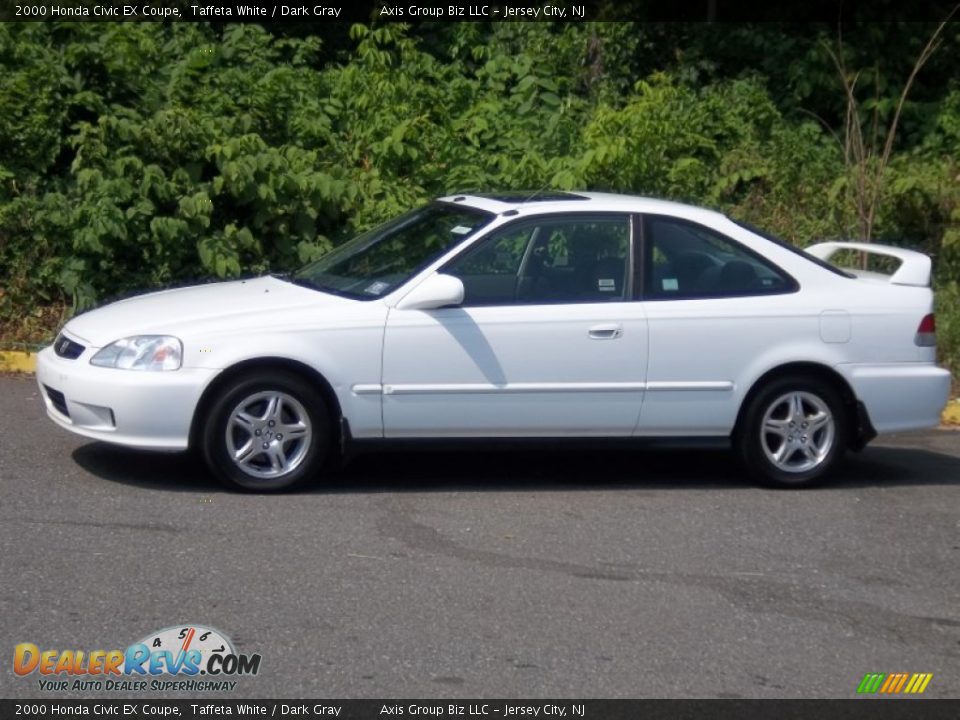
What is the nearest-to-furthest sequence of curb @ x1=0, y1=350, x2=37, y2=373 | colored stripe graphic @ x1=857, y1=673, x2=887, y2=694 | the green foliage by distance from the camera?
colored stripe graphic @ x1=857, y1=673, x2=887, y2=694 < curb @ x1=0, y1=350, x2=37, y2=373 < the green foliage

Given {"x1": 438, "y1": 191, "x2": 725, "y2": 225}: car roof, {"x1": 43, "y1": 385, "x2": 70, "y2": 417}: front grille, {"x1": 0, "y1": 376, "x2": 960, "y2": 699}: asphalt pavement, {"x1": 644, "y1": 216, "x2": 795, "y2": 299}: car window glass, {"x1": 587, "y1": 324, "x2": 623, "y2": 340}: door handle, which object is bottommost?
{"x1": 0, "y1": 376, "x2": 960, "y2": 699}: asphalt pavement

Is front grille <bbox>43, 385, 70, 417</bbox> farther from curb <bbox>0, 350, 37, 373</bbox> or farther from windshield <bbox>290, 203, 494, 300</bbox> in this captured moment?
curb <bbox>0, 350, 37, 373</bbox>

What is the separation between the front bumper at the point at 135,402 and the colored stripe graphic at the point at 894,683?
11.5ft

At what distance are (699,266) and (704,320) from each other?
0.34 meters

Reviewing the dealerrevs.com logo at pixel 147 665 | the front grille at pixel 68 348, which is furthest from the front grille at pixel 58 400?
the dealerrevs.com logo at pixel 147 665

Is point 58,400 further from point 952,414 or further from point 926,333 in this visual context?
point 952,414

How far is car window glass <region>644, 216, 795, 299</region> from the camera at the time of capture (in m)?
7.75

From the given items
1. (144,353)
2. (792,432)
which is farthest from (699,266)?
(144,353)

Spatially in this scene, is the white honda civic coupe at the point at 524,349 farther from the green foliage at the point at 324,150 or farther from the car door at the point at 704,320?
the green foliage at the point at 324,150

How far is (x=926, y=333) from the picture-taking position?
7965 millimetres

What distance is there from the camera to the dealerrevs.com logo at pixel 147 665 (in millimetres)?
4902

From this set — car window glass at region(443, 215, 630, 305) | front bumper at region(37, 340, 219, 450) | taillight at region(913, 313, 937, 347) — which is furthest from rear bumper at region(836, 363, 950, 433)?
front bumper at region(37, 340, 219, 450)

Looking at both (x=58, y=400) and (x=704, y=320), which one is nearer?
(x=58, y=400)

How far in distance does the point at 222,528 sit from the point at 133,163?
17.2 feet
